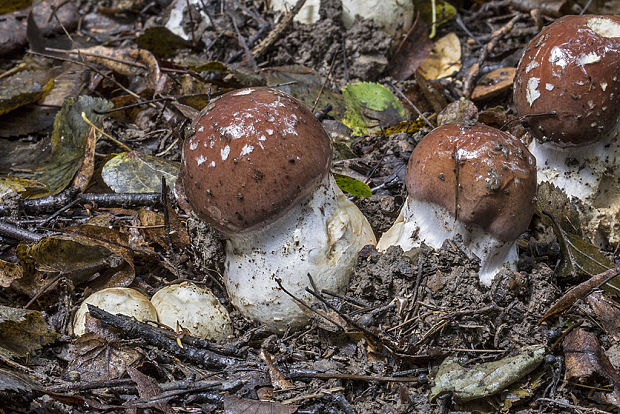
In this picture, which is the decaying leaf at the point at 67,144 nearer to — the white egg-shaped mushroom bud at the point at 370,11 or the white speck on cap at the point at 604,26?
the white egg-shaped mushroom bud at the point at 370,11

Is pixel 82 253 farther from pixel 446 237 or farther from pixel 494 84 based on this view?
pixel 494 84

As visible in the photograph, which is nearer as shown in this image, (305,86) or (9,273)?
(9,273)

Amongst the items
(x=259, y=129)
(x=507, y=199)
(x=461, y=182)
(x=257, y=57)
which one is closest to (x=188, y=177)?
(x=259, y=129)

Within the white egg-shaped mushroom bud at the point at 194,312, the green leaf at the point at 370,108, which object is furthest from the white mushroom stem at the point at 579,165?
the white egg-shaped mushroom bud at the point at 194,312

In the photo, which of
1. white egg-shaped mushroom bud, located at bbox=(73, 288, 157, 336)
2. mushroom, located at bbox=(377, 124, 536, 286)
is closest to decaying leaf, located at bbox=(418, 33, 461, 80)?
mushroom, located at bbox=(377, 124, 536, 286)

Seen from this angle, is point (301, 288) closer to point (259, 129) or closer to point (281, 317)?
point (281, 317)

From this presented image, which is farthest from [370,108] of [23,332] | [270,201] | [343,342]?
[23,332]
